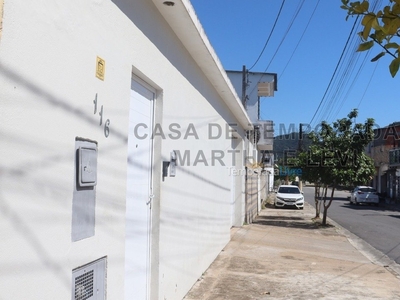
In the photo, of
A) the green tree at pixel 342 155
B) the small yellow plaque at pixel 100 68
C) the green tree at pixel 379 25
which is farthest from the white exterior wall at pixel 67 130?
the green tree at pixel 342 155

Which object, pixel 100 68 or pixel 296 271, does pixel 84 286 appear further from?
pixel 296 271

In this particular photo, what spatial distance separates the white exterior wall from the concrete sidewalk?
179cm

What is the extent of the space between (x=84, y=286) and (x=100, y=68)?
1595 millimetres

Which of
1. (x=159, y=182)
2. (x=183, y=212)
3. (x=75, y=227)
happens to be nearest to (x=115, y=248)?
(x=75, y=227)

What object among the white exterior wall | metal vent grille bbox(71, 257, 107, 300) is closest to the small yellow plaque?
the white exterior wall

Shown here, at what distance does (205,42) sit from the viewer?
20.4ft

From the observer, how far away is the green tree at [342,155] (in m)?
16.1

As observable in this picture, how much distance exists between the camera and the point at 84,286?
10.2ft

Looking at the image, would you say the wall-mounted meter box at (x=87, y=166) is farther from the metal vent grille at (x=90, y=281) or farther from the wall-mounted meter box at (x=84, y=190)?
the metal vent grille at (x=90, y=281)

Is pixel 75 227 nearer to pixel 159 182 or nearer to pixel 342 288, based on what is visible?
pixel 159 182

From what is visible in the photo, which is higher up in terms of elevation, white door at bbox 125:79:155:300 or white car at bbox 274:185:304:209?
white door at bbox 125:79:155:300

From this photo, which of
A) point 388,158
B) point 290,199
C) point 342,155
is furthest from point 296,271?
point 388,158

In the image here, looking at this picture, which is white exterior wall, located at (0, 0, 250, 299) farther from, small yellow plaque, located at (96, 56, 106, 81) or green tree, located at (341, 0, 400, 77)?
green tree, located at (341, 0, 400, 77)

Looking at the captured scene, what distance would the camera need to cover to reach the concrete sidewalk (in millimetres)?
6680
